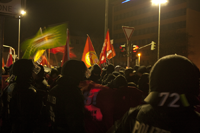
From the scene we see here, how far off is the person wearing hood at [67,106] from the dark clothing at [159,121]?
117 cm

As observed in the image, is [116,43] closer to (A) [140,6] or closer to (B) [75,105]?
(A) [140,6]

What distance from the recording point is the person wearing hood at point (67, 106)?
105 inches

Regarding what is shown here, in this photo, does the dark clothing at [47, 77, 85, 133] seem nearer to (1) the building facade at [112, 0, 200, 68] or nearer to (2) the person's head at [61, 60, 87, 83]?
(2) the person's head at [61, 60, 87, 83]

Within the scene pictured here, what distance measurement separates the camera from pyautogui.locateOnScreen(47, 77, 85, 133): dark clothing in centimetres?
266

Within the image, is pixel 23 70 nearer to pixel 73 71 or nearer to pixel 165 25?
pixel 73 71

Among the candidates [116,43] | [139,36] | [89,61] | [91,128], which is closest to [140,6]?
[139,36]

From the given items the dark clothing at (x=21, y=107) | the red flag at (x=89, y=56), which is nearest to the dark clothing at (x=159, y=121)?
the dark clothing at (x=21, y=107)

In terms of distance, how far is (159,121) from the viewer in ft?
4.66

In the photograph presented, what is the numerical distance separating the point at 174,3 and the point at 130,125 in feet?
193

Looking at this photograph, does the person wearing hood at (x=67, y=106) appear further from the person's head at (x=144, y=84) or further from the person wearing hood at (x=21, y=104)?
the person's head at (x=144, y=84)

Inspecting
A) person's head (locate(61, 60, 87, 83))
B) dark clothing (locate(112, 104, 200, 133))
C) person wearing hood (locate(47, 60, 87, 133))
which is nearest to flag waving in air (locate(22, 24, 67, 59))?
person's head (locate(61, 60, 87, 83))

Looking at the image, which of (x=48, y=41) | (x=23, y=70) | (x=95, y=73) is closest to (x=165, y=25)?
(x=48, y=41)

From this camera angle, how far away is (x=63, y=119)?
8.79 ft

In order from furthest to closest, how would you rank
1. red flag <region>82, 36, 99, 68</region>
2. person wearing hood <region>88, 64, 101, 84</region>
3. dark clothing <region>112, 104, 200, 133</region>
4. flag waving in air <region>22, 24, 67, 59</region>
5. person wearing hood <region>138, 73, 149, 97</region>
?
1. red flag <region>82, 36, 99, 68</region>
2. flag waving in air <region>22, 24, 67, 59</region>
3. person wearing hood <region>88, 64, 101, 84</region>
4. person wearing hood <region>138, 73, 149, 97</region>
5. dark clothing <region>112, 104, 200, 133</region>
